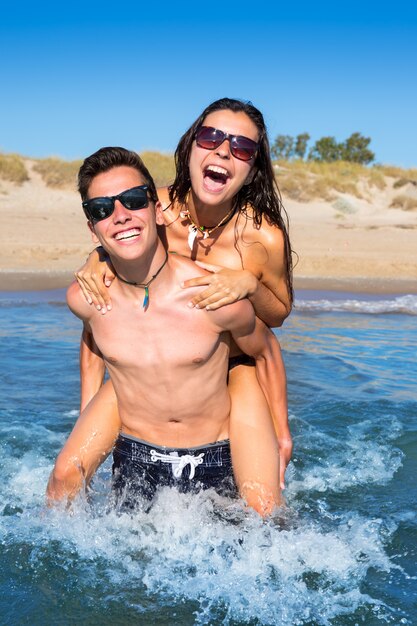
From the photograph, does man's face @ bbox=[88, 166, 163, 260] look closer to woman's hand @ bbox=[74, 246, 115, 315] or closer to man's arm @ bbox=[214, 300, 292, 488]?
woman's hand @ bbox=[74, 246, 115, 315]

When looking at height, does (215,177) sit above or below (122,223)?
above

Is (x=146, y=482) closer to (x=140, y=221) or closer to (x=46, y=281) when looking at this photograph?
(x=140, y=221)

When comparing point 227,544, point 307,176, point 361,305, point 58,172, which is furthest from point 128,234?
point 307,176

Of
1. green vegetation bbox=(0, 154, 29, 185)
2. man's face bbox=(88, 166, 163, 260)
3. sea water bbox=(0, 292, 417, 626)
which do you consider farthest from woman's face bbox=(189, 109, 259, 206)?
green vegetation bbox=(0, 154, 29, 185)

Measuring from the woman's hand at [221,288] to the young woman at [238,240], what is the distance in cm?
1

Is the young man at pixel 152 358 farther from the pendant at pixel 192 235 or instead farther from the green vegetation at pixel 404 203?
the green vegetation at pixel 404 203

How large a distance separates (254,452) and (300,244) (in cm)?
1167

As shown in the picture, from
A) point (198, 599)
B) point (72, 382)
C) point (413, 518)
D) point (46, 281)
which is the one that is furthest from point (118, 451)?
point (46, 281)

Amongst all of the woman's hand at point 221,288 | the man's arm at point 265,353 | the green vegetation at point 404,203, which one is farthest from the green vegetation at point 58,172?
the woman's hand at point 221,288

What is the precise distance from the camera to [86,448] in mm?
3838

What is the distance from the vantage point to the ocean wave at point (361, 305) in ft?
33.6

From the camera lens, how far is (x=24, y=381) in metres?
6.80

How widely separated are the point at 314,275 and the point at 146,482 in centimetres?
974

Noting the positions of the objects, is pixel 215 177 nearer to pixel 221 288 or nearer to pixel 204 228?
pixel 204 228
